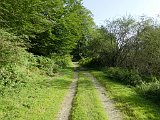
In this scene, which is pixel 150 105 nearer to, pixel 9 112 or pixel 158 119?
pixel 158 119

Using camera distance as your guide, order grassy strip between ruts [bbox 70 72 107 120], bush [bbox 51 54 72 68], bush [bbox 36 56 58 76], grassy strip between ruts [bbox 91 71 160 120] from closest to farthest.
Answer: grassy strip between ruts [bbox 70 72 107 120], grassy strip between ruts [bbox 91 71 160 120], bush [bbox 36 56 58 76], bush [bbox 51 54 72 68]

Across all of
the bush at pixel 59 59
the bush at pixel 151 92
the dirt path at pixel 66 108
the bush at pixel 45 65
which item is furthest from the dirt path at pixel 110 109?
the bush at pixel 59 59

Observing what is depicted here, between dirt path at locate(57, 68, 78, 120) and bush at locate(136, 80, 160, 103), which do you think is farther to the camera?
bush at locate(136, 80, 160, 103)

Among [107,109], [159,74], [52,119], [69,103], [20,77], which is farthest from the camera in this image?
[159,74]

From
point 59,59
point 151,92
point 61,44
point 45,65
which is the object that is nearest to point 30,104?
point 151,92

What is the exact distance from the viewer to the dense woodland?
1852cm

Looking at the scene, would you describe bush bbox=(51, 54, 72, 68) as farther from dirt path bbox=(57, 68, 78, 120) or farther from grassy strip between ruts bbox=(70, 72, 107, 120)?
grassy strip between ruts bbox=(70, 72, 107, 120)

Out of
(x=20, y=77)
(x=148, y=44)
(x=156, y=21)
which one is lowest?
(x=20, y=77)

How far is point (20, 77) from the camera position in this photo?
1927cm

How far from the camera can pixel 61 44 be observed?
3922 cm

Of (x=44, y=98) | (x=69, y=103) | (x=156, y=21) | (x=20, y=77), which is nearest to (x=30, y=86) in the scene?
(x=20, y=77)

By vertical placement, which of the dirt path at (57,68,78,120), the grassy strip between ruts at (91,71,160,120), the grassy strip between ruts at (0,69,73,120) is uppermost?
the grassy strip between ruts at (0,69,73,120)

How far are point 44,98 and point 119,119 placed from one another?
5574 mm

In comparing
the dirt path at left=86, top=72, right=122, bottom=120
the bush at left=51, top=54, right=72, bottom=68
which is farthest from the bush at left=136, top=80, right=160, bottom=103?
the bush at left=51, top=54, right=72, bottom=68
